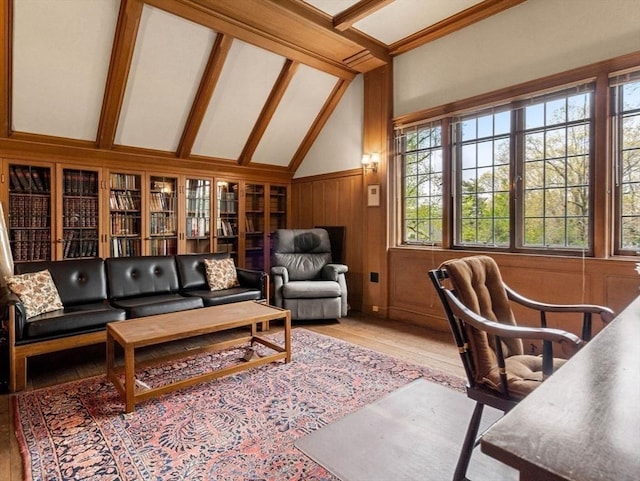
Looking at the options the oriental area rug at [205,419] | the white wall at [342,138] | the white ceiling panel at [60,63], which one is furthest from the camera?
the white wall at [342,138]

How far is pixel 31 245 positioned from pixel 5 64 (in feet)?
5.98

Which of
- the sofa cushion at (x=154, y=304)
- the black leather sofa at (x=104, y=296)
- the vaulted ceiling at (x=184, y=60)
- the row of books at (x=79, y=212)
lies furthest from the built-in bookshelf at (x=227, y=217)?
the sofa cushion at (x=154, y=304)

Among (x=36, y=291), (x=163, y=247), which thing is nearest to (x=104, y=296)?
(x=36, y=291)

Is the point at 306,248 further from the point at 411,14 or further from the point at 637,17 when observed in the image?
the point at 637,17

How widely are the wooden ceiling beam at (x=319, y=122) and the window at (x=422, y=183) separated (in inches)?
48.3

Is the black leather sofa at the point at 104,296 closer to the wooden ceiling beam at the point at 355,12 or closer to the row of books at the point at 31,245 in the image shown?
the row of books at the point at 31,245

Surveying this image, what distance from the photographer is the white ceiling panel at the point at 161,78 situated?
3.53 m

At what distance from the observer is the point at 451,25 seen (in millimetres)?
3826

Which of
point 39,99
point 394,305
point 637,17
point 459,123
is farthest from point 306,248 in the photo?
point 637,17

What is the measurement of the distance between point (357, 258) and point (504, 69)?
2.74 m

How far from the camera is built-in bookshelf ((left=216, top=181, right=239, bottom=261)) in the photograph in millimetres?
5398

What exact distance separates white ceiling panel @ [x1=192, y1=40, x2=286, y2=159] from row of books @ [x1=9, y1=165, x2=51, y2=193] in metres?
1.72

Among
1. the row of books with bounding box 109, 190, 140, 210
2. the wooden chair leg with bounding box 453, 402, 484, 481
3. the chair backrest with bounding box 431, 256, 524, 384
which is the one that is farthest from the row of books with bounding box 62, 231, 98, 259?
the wooden chair leg with bounding box 453, 402, 484, 481

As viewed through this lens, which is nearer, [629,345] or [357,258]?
[629,345]
